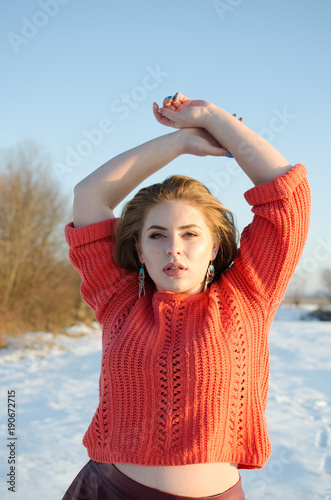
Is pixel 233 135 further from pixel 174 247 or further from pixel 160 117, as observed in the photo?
pixel 174 247

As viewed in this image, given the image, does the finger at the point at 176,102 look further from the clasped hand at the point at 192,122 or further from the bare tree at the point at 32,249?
the bare tree at the point at 32,249

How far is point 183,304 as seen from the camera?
168 cm

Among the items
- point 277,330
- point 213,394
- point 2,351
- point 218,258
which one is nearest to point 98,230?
point 218,258

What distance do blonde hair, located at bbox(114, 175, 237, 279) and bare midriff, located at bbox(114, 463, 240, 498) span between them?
0.72 metres

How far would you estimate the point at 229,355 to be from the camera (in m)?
1.49

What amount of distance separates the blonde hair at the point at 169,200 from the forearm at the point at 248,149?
0.62 ft

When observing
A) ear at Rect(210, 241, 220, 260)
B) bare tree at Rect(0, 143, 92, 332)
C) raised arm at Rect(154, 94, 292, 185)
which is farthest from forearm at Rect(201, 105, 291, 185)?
bare tree at Rect(0, 143, 92, 332)

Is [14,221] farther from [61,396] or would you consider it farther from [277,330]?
[61,396]

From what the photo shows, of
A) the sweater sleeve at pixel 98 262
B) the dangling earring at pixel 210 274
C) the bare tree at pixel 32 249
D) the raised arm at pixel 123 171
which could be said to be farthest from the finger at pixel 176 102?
the bare tree at pixel 32 249

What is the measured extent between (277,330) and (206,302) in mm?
9720

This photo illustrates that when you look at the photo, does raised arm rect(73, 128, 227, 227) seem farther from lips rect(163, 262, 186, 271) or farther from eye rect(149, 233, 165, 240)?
lips rect(163, 262, 186, 271)

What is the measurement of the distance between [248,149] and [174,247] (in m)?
0.45

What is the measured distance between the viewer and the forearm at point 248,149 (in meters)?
1.65

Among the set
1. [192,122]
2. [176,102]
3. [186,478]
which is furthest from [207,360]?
[176,102]
